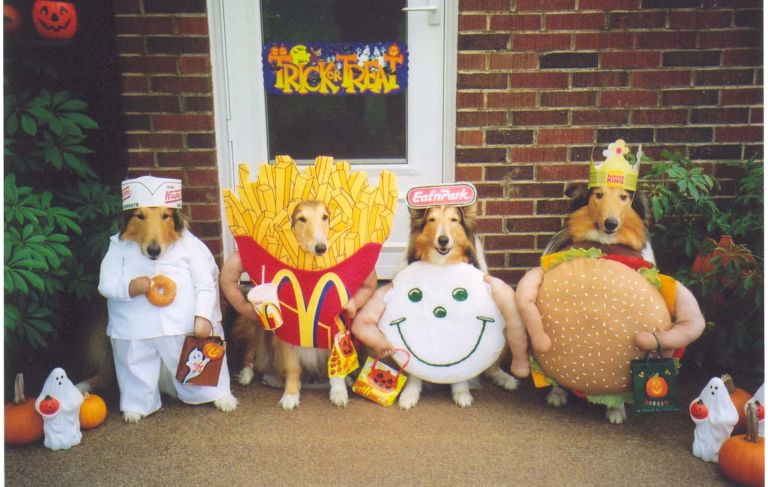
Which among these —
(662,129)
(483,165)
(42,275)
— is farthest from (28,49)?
(662,129)

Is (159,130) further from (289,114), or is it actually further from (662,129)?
(662,129)

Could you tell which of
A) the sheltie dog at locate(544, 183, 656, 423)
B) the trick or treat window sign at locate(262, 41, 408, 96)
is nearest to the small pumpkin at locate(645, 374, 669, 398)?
the sheltie dog at locate(544, 183, 656, 423)

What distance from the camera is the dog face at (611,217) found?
8.88 ft

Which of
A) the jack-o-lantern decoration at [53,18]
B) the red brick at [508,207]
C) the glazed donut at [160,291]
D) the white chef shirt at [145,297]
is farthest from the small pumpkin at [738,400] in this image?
the jack-o-lantern decoration at [53,18]

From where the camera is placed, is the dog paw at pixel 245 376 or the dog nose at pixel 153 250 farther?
the dog paw at pixel 245 376

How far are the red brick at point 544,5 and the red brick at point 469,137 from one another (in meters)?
0.64

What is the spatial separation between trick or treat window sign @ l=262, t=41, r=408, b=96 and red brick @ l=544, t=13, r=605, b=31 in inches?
29.8

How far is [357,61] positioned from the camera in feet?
11.2

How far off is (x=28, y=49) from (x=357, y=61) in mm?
1584

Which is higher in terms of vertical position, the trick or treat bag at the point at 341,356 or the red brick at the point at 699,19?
the red brick at the point at 699,19

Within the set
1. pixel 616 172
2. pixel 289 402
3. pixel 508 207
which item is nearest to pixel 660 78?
pixel 616 172

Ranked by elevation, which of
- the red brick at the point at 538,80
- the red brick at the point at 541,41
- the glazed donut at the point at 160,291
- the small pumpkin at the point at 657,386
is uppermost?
the red brick at the point at 541,41

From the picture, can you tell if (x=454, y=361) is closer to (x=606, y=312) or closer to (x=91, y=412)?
(x=606, y=312)

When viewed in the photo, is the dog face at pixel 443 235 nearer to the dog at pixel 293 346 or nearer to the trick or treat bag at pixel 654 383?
the dog at pixel 293 346
